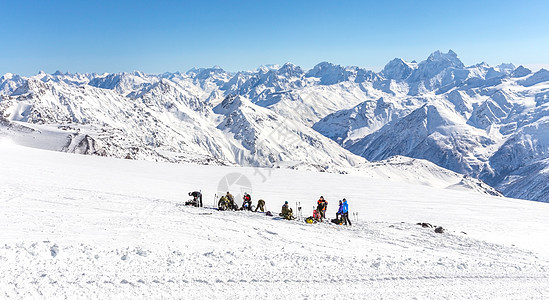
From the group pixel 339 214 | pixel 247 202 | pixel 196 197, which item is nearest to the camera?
pixel 339 214

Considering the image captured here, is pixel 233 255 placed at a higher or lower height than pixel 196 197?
lower

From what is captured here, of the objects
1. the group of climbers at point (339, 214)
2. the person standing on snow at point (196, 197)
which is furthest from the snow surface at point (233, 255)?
the person standing on snow at point (196, 197)

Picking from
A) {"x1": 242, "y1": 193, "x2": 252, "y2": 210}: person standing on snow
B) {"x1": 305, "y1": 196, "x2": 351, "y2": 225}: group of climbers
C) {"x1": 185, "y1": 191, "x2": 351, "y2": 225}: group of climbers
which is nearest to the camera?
{"x1": 305, "y1": 196, "x2": 351, "y2": 225}: group of climbers

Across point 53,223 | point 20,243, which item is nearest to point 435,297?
point 20,243

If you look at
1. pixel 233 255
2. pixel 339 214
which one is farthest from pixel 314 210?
pixel 233 255

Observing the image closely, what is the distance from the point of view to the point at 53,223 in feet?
55.4

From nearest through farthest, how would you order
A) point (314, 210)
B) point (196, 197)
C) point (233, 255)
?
1. point (233, 255)
2. point (314, 210)
3. point (196, 197)

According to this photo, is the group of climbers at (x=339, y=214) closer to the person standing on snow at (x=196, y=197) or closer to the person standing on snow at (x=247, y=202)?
the person standing on snow at (x=247, y=202)

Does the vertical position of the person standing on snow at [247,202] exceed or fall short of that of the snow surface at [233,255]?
it exceeds it

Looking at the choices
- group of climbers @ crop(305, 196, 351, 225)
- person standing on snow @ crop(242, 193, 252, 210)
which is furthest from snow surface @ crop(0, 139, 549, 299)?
person standing on snow @ crop(242, 193, 252, 210)

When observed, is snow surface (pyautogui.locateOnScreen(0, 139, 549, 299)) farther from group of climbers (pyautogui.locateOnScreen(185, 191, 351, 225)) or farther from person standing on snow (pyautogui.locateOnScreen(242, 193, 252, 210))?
person standing on snow (pyautogui.locateOnScreen(242, 193, 252, 210))

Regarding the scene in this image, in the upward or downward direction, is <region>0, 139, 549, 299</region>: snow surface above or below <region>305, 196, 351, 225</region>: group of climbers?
below

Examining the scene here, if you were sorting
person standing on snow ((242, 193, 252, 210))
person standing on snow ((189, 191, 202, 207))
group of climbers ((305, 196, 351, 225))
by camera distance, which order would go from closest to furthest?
group of climbers ((305, 196, 351, 225)) → person standing on snow ((189, 191, 202, 207)) → person standing on snow ((242, 193, 252, 210))

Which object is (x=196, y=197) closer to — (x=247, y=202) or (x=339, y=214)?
(x=247, y=202)
